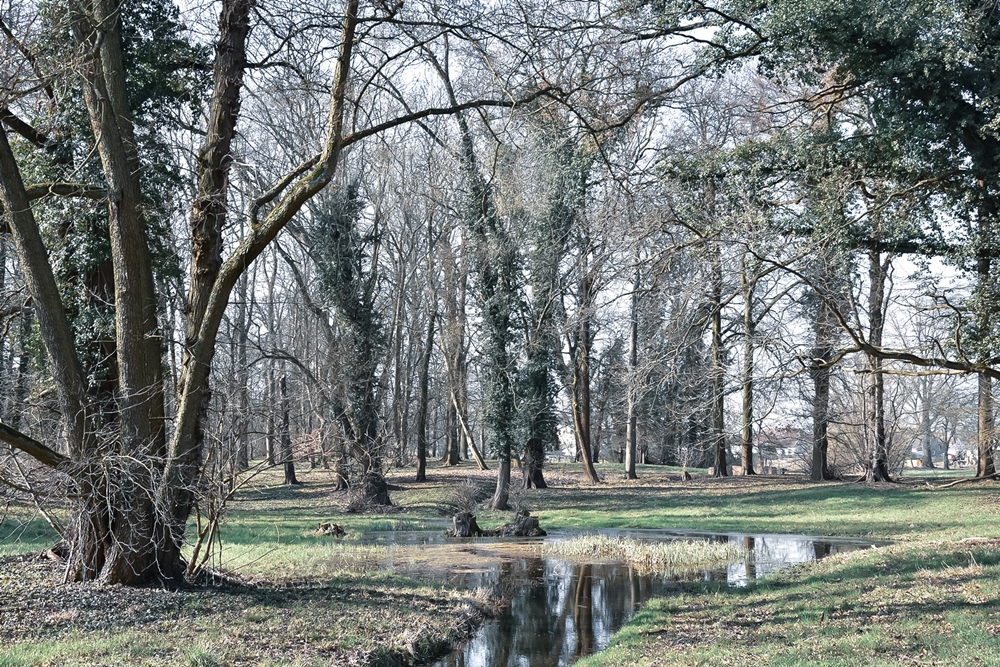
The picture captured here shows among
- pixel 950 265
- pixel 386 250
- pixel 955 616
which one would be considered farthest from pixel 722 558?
pixel 386 250

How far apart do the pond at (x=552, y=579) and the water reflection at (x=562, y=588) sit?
0.01 metres

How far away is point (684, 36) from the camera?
998 centimetres

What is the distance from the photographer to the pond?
9781mm

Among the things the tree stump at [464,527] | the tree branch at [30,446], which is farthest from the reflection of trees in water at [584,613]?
the tree branch at [30,446]

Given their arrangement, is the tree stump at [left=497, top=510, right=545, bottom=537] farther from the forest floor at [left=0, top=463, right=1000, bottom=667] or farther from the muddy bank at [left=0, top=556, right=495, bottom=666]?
the muddy bank at [left=0, top=556, right=495, bottom=666]

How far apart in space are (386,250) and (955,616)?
32.6 metres

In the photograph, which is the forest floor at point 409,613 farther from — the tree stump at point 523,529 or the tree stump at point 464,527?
the tree stump at point 523,529

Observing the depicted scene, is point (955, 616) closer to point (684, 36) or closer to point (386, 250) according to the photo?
point (684, 36)

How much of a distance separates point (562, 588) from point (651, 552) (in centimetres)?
324

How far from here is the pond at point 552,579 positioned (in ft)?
32.1

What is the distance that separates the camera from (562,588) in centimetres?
1344

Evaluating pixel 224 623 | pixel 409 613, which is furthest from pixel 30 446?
pixel 409 613

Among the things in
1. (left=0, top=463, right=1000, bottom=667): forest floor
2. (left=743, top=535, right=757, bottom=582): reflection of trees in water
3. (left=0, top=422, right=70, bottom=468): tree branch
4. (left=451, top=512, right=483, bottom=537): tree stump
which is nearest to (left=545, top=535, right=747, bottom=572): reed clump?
(left=743, top=535, right=757, bottom=582): reflection of trees in water

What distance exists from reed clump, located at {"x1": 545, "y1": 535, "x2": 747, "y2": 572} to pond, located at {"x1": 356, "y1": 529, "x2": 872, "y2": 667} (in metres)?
0.36
